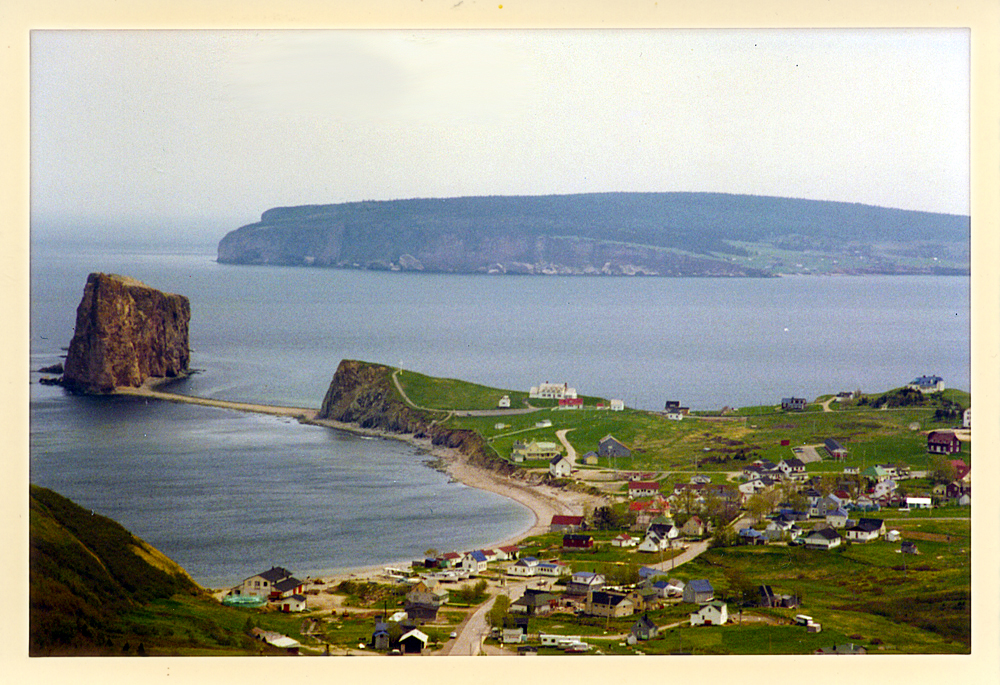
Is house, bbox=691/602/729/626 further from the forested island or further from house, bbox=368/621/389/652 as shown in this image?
the forested island

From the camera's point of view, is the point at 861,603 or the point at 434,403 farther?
the point at 434,403

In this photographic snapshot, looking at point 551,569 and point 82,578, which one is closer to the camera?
point 82,578

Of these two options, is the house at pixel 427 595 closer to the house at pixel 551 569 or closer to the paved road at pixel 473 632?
the paved road at pixel 473 632

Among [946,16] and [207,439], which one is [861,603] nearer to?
[946,16]

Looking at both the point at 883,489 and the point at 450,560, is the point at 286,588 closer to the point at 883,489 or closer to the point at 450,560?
the point at 450,560

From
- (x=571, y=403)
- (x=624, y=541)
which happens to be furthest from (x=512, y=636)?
(x=571, y=403)

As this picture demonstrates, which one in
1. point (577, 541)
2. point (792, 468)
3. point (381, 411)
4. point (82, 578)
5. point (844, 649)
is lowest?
point (844, 649)
